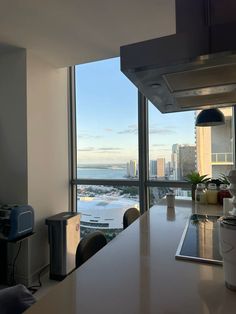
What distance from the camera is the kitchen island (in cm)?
76

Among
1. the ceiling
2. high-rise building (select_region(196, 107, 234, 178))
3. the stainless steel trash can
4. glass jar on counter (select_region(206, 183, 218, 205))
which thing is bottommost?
the stainless steel trash can

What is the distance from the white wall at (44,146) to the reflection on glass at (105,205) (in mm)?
343

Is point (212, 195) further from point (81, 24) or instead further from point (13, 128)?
point (13, 128)

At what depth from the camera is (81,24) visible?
→ 2.46 meters

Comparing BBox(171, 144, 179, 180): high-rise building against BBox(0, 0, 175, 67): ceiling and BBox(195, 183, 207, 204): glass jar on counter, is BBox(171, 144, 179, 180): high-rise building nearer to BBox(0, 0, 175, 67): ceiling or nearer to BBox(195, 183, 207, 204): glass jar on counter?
BBox(195, 183, 207, 204): glass jar on counter

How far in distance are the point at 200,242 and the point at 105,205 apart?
266 centimetres

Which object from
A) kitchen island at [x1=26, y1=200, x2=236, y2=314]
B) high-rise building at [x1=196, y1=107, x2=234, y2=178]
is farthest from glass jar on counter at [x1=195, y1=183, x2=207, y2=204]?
kitchen island at [x1=26, y1=200, x2=236, y2=314]

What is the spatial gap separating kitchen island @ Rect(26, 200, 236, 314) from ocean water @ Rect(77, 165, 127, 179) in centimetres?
246

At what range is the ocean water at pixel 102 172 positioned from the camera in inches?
149

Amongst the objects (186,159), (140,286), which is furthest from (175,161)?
(140,286)

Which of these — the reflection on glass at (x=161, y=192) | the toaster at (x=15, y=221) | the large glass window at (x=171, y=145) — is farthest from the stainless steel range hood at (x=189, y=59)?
the reflection on glass at (x=161, y=192)

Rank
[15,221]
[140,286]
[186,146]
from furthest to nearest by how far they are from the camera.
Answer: [186,146] → [15,221] → [140,286]

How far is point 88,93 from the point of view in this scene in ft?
13.0

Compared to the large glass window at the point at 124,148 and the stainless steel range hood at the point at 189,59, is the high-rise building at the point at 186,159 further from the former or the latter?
the stainless steel range hood at the point at 189,59
